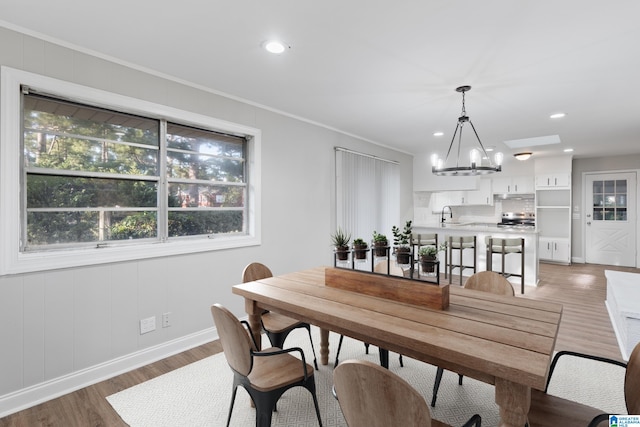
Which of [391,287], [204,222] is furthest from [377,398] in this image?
[204,222]

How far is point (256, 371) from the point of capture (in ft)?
5.85

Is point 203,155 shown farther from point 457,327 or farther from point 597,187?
point 597,187

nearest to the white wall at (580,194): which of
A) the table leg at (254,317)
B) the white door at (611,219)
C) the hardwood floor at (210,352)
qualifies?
the white door at (611,219)

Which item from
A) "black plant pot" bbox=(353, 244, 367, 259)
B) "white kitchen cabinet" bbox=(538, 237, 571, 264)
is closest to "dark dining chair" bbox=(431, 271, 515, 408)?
"black plant pot" bbox=(353, 244, 367, 259)

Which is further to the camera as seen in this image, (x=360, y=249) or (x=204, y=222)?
(x=204, y=222)

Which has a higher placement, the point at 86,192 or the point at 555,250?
the point at 86,192

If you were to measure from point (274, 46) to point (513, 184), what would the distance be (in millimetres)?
7348

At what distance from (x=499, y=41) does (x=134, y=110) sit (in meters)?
2.86

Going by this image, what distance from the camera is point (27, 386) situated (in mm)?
2164

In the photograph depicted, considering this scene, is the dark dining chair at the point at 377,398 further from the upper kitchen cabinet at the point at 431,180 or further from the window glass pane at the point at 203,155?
the upper kitchen cabinet at the point at 431,180

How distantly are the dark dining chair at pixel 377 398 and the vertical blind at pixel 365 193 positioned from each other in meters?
3.63

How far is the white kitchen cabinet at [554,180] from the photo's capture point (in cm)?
700

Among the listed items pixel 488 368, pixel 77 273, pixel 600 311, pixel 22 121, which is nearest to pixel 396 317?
pixel 488 368

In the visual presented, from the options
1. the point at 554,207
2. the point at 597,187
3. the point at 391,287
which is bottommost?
the point at 391,287
